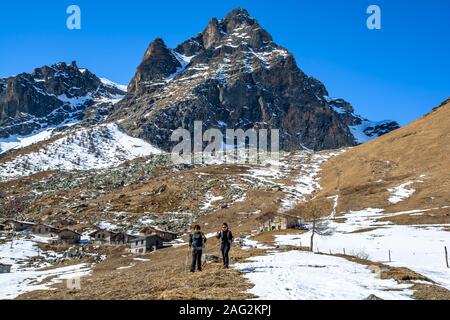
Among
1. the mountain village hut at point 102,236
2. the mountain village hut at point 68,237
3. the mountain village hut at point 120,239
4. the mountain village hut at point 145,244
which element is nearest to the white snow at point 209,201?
the mountain village hut at point 120,239

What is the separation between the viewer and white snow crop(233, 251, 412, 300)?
57.7 feet

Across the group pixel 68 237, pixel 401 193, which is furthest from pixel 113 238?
pixel 401 193

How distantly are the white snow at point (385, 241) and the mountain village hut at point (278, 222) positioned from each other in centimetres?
661

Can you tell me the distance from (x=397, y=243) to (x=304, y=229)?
24.3 m

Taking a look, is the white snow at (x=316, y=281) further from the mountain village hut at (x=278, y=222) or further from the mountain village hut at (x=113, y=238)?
the mountain village hut at (x=113, y=238)

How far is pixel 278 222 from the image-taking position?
283ft

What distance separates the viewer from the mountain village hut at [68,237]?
308 ft

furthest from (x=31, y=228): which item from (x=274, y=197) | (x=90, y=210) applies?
(x=274, y=197)

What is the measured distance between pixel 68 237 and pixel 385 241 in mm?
64037

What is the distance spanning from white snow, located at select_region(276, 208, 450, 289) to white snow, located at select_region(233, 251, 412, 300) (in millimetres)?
8652

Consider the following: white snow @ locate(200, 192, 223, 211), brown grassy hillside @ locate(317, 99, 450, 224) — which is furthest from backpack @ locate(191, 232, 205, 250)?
white snow @ locate(200, 192, 223, 211)

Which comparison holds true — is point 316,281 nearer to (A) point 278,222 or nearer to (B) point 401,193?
(A) point 278,222

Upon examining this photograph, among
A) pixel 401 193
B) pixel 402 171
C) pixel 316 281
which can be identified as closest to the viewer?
pixel 316 281
